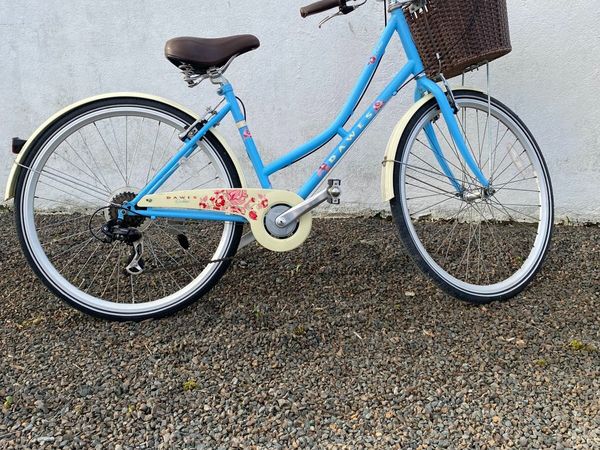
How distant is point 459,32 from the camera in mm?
2443

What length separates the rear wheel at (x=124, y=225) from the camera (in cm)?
248

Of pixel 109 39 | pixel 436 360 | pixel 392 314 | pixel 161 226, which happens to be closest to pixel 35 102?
pixel 109 39

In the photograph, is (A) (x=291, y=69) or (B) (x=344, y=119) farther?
(A) (x=291, y=69)

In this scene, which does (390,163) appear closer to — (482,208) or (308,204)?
A: (308,204)

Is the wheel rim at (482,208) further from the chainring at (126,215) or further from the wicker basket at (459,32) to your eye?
the chainring at (126,215)

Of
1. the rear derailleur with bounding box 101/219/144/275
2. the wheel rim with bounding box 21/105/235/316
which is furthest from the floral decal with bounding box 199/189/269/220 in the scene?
the rear derailleur with bounding box 101/219/144/275

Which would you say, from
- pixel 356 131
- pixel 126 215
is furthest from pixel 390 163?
pixel 126 215

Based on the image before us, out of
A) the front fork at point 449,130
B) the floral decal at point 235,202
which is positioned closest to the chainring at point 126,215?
the floral decal at point 235,202

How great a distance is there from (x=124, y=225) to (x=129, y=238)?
0.06 metres

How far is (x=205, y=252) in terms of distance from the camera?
10.9 ft

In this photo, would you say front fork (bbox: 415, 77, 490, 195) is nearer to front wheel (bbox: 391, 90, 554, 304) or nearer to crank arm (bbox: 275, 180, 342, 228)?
front wheel (bbox: 391, 90, 554, 304)

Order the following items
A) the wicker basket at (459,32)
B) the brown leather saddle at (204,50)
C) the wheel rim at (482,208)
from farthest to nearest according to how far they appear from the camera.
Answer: the wheel rim at (482,208)
the wicker basket at (459,32)
the brown leather saddle at (204,50)

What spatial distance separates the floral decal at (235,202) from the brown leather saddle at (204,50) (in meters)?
0.54

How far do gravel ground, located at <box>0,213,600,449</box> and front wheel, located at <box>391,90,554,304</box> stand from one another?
0.19 m
